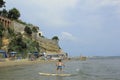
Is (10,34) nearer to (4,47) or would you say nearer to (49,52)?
(4,47)

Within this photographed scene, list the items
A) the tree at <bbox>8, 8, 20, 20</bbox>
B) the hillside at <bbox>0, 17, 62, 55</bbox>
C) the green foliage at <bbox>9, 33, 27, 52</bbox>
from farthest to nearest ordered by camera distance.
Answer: the tree at <bbox>8, 8, 20, 20</bbox> → the hillside at <bbox>0, 17, 62, 55</bbox> → the green foliage at <bbox>9, 33, 27, 52</bbox>

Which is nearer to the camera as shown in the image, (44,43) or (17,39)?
(17,39)

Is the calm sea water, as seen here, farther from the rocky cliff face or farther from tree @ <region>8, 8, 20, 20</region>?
tree @ <region>8, 8, 20, 20</region>

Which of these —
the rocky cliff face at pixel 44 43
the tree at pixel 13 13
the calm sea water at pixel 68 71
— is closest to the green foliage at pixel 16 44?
the rocky cliff face at pixel 44 43

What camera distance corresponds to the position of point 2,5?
372 feet

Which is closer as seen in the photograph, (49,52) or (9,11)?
(9,11)

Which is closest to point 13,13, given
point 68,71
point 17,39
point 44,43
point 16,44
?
point 44,43

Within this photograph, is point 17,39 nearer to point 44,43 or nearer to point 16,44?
point 16,44

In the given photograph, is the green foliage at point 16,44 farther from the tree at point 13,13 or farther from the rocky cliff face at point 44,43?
the tree at point 13,13

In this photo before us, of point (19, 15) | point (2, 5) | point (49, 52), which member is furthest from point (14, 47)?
point (49, 52)

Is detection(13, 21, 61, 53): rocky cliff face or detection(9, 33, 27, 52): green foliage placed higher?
detection(13, 21, 61, 53): rocky cliff face

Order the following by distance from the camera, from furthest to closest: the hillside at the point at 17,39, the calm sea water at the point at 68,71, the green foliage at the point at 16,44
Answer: the hillside at the point at 17,39
the green foliage at the point at 16,44
the calm sea water at the point at 68,71

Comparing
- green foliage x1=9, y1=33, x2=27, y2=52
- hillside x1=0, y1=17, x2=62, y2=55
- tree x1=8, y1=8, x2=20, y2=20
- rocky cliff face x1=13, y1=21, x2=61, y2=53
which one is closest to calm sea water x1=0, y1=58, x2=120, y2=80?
green foliage x1=9, y1=33, x2=27, y2=52

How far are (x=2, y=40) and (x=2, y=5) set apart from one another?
18590mm
